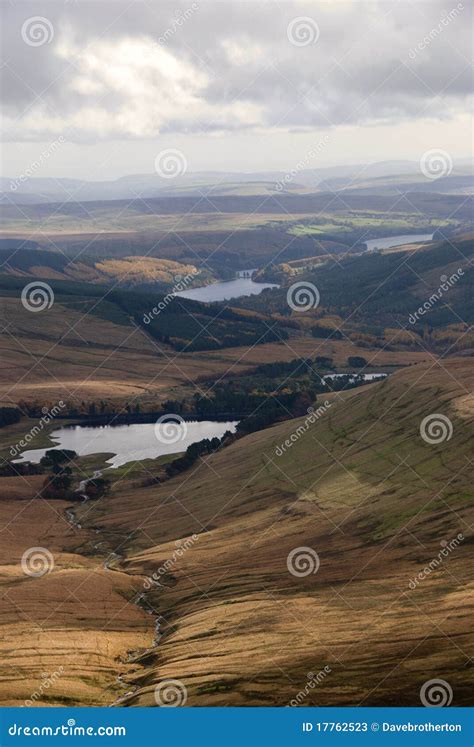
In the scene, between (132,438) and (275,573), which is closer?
(275,573)

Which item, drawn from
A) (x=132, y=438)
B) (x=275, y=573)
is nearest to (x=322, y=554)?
(x=275, y=573)

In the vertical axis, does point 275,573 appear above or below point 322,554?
below

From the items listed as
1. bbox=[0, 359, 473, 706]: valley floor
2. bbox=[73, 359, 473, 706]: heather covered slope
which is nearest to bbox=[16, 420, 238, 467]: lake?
bbox=[73, 359, 473, 706]: heather covered slope

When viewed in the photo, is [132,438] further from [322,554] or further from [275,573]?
[275,573]

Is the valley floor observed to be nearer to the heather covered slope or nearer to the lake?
the heather covered slope

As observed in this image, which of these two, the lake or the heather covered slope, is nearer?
the heather covered slope

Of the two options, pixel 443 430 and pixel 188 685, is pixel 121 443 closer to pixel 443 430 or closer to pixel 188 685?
pixel 443 430

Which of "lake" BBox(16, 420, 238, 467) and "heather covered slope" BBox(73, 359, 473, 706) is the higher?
"lake" BBox(16, 420, 238, 467)
